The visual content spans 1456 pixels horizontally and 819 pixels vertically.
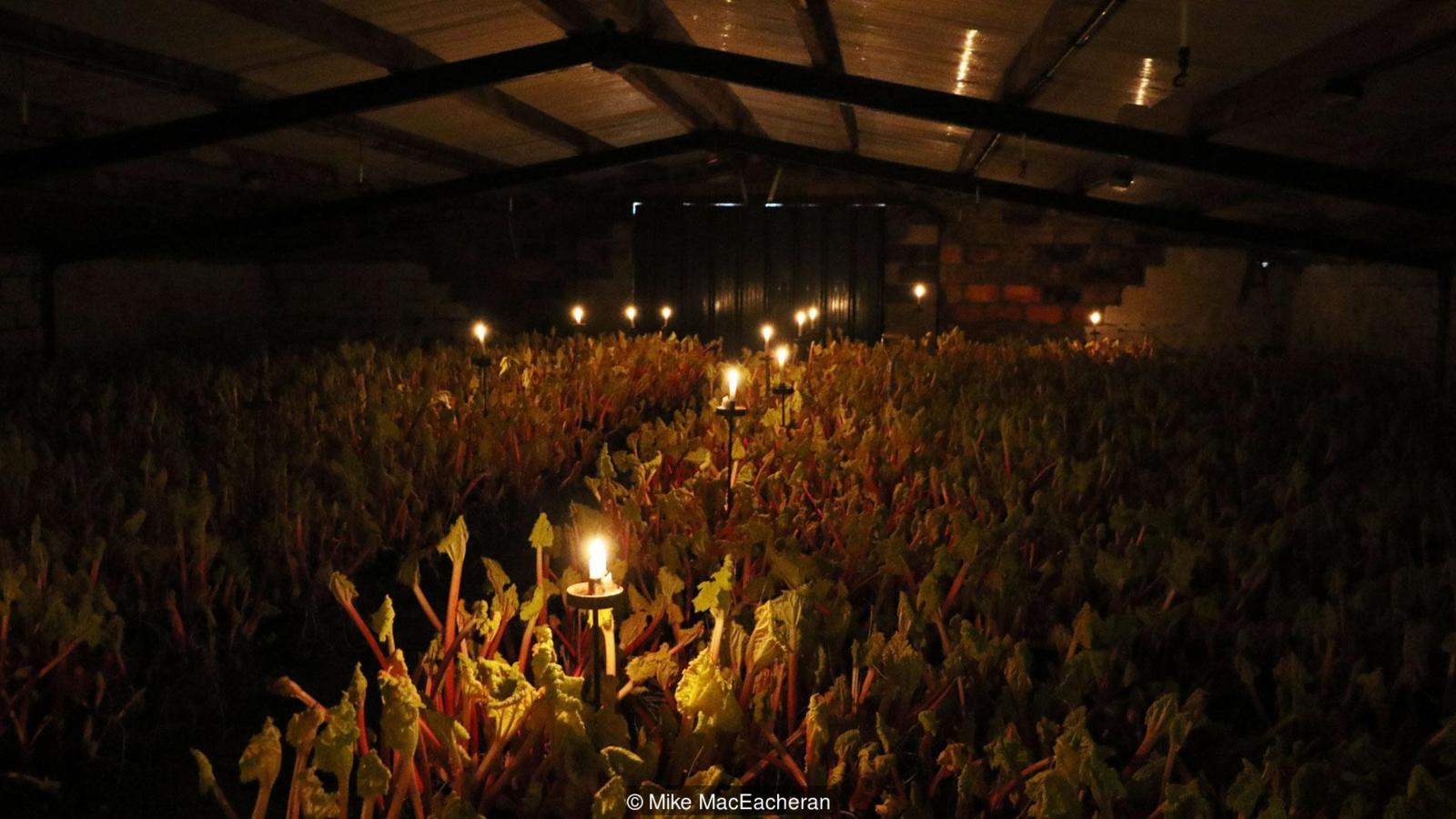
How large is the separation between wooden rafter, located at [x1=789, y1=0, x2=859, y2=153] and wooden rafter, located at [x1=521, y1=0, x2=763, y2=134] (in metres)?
0.80

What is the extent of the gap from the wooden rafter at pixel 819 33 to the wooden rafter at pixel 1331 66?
5.95 feet

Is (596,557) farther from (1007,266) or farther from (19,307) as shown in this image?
(1007,266)

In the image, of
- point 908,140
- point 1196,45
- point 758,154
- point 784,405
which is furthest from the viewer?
point 758,154

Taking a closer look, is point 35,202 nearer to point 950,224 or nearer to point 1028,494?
point 1028,494

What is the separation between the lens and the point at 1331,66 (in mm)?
3893

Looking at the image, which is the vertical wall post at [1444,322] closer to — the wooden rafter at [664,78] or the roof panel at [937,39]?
the roof panel at [937,39]

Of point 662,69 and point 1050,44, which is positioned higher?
point 662,69

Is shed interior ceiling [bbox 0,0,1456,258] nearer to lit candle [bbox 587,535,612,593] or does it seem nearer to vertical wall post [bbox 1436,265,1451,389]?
vertical wall post [bbox 1436,265,1451,389]

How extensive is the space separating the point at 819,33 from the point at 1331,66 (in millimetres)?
2232

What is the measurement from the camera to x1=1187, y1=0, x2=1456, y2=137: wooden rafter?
3.23 metres

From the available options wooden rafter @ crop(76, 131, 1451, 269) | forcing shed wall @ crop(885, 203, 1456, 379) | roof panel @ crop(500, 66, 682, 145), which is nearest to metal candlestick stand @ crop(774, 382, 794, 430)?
roof panel @ crop(500, 66, 682, 145)

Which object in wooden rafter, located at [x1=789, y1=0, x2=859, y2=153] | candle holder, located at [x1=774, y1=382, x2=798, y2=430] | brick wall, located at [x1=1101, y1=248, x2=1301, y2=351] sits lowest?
candle holder, located at [x1=774, y1=382, x2=798, y2=430]

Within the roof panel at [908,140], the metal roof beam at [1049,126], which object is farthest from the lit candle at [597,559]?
the roof panel at [908,140]

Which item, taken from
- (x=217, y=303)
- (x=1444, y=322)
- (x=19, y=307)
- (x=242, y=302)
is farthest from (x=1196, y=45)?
(x=242, y=302)
